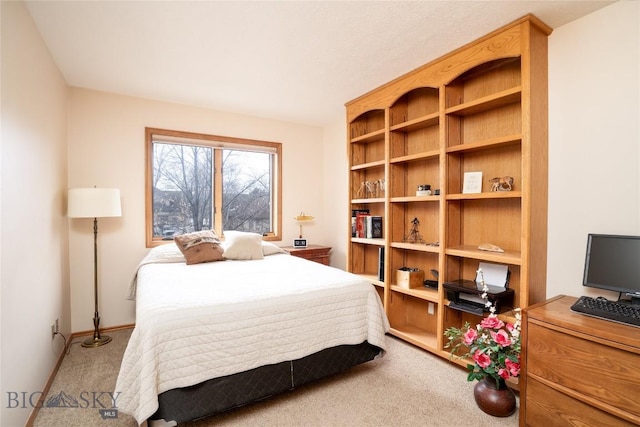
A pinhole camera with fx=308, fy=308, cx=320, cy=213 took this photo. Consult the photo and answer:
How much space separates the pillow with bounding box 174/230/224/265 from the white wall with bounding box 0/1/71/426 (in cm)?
98

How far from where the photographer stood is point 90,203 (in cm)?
271

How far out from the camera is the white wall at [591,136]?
71.0 inches

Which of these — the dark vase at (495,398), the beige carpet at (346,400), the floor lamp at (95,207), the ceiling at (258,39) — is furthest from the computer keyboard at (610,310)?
the floor lamp at (95,207)

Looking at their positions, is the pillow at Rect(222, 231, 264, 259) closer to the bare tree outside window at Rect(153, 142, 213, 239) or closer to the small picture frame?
the bare tree outside window at Rect(153, 142, 213, 239)

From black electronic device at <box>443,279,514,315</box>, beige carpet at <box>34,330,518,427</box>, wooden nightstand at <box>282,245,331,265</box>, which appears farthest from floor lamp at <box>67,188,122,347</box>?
black electronic device at <box>443,279,514,315</box>

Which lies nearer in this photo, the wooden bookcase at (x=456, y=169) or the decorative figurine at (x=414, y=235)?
the wooden bookcase at (x=456, y=169)

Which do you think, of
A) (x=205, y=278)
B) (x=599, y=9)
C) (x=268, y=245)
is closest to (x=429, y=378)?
(x=205, y=278)

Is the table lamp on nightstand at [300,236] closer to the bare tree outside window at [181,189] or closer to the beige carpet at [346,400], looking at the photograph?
the bare tree outside window at [181,189]

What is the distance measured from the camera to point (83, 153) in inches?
124

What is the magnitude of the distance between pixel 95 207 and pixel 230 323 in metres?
1.89

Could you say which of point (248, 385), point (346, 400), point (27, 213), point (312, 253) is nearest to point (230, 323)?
point (248, 385)

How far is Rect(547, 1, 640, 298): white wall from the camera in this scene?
71.0 inches

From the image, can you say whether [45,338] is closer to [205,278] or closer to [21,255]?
[21,255]

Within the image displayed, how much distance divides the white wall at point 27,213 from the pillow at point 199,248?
0.98 meters
